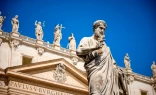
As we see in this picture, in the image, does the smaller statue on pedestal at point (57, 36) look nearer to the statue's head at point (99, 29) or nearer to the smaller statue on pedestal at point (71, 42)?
the smaller statue on pedestal at point (71, 42)

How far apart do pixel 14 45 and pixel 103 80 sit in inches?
737

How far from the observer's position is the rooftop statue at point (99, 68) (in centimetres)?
419

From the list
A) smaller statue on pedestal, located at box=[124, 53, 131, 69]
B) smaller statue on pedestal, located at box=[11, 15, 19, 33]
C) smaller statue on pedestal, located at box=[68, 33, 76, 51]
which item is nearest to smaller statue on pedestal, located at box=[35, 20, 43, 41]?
smaller statue on pedestal, located at box=[11, 15, 19, 33]

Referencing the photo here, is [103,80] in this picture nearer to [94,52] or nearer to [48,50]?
[94,52]

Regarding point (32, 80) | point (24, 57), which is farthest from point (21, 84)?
point (24, 57)

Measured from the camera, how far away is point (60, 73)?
76.4ft

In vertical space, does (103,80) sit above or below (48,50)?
below

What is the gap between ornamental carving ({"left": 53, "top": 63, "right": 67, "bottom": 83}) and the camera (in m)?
23.0

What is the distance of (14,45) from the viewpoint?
22.2 metres

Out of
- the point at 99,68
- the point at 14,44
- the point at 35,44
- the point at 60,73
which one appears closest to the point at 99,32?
the point at 99,68

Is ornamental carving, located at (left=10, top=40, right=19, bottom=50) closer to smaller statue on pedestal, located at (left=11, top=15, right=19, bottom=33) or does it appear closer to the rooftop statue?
smaller statue on pedestal, located at (left=11, top=15, right=19, bottom=33)

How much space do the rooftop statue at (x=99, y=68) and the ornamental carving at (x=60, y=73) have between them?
60.6 feet

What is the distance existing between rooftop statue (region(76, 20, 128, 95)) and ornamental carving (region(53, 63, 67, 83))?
18477 millimetres

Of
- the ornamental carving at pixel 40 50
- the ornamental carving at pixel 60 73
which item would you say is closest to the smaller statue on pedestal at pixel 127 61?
the ornamental carving at pixel 60 73
